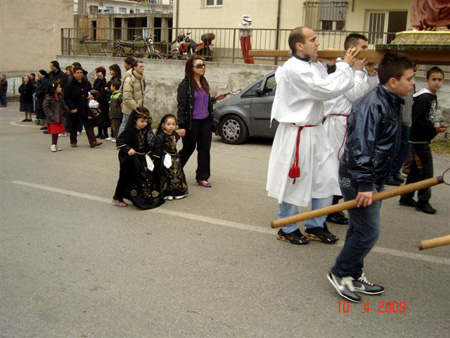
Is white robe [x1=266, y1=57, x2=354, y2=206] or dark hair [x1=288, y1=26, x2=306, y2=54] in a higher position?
dark hair [x1=288, y1=26, x2=306, y2=54]

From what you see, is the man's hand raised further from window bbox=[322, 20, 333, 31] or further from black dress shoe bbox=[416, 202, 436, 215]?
window bbox=[322, 20, 333, 31]

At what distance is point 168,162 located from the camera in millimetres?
6941

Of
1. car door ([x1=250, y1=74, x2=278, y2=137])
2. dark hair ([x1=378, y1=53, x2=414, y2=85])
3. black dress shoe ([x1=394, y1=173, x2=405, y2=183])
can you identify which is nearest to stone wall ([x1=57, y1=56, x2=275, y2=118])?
car door ([x1=250, y1=74, x2=278, y2=137])

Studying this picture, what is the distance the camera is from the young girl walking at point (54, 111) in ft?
35.0

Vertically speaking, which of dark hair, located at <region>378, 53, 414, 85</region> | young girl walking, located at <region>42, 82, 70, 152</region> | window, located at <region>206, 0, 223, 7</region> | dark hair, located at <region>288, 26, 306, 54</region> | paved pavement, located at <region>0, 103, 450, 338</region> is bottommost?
paved pavement, located at <region>0, 103, 450, 338</region>

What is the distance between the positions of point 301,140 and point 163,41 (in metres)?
13.8

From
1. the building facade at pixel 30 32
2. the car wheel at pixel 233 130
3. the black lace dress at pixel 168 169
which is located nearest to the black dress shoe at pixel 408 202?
the black lace dress at pixel 168 169

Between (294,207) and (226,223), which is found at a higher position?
(294,207)

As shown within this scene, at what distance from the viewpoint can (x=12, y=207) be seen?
6566mm

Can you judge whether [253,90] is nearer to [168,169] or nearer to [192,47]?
[168,169]

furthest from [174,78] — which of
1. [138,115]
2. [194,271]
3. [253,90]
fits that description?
[194,271]

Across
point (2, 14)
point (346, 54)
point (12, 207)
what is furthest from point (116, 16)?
point (346, 54)

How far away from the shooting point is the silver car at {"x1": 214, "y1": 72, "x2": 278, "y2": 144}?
11.5m

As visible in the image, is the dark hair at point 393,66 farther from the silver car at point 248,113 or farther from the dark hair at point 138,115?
the silver car at point 248,113
